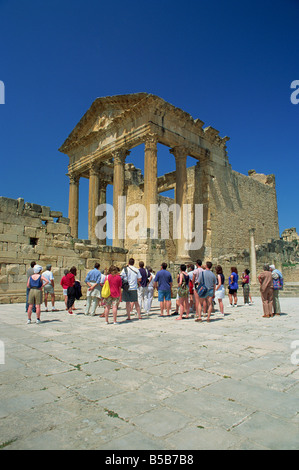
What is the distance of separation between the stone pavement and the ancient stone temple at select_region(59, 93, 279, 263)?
38.7ft

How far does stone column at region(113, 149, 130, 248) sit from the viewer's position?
19016 millimetres

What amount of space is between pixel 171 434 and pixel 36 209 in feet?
32.9

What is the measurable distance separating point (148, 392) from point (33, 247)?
892 cm

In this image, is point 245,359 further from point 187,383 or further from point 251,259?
point 251,259

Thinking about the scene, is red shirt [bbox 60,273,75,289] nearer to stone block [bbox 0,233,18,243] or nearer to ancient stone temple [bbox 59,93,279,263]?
stone block [bbox 0,233,18,243]

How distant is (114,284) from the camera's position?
6.81 metres

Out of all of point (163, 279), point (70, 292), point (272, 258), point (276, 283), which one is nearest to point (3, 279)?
point (70, 292)

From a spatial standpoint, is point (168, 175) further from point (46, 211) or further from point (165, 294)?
point (165, 294)

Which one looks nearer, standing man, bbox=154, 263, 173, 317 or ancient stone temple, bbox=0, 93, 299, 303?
standing man, bbox=154, 263, 173, 317

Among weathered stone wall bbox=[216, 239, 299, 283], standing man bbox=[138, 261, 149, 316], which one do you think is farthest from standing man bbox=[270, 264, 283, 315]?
weathered stone wall bbox=[216, 239, 299, 283]

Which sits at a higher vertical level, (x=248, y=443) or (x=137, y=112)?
(x=137, y=112)

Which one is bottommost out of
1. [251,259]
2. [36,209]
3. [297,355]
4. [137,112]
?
[297,355]
